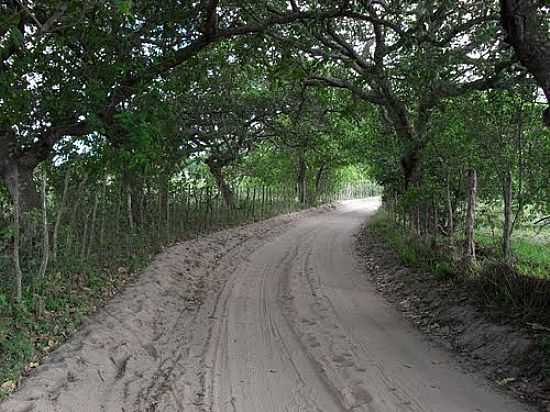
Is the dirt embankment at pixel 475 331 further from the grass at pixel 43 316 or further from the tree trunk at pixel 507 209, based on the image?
the grass at pixel 43 316

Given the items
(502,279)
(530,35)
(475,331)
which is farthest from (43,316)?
(530,35)

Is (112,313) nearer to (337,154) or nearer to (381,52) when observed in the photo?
(381,52)

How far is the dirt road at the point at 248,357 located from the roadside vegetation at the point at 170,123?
1.65 ft

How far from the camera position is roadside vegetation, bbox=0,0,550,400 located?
A: 19.6 ft

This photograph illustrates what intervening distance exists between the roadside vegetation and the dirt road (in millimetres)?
502

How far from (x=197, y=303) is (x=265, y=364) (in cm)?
288

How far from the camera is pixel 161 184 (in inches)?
489

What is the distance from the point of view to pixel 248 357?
17.8 feet

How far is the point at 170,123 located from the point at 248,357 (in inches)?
203

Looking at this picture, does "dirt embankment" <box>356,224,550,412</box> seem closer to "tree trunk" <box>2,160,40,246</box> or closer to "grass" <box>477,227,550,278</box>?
"grass" <box>477,227,550,278</box>

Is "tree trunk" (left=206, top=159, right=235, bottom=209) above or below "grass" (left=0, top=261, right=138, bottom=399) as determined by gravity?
above

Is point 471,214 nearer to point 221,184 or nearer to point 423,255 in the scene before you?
point 423,255

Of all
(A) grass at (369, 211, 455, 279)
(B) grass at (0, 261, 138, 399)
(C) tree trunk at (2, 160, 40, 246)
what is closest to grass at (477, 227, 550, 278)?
(A) grass at (369, 211, 455, 279)

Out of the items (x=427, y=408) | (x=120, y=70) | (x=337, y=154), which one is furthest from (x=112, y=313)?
(x=337, y=154)
